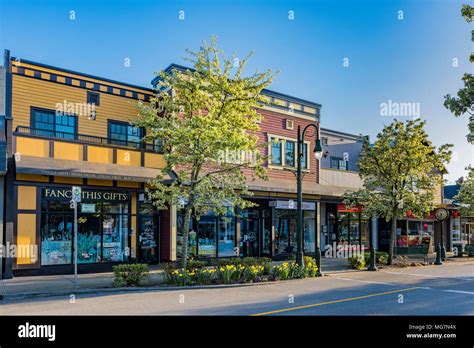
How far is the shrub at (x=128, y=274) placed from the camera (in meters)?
12.6

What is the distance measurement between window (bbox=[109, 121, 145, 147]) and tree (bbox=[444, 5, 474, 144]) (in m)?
12.1

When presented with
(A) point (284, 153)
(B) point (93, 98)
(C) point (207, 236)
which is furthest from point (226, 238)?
(B) point (93, 98)

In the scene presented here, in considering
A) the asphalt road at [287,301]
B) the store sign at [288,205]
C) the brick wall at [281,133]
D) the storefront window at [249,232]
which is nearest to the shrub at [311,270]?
the asphalt road at [287,301]

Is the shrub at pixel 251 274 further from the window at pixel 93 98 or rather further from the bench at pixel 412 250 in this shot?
the bench at pixel 412 250

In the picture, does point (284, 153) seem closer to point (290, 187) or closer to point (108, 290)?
point (290, 187)

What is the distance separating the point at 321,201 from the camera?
2455cm

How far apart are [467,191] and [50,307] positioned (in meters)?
25.9

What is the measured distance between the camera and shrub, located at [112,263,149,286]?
12.6 m

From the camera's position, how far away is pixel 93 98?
17.8 m

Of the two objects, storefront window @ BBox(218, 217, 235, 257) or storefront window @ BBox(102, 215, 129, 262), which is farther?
A: storefront window @ BBox(218, 217, 235, 257)

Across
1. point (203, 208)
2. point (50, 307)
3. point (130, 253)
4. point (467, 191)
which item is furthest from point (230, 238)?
point (467, 191)

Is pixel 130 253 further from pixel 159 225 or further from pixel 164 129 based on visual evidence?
pixel 164 129

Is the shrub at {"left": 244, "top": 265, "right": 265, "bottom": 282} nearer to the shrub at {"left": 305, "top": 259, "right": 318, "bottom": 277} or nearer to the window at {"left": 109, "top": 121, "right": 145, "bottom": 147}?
the shrub at {"left": 305, "top": 259, "right": 318, "bottom": 277}

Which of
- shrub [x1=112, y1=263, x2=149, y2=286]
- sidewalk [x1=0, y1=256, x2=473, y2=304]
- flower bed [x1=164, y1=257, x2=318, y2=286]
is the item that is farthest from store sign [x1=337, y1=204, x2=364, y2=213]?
shrub [x1=112, y1=263, x2=149, y2=286]
